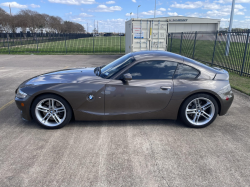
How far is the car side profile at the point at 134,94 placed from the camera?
13.2ft

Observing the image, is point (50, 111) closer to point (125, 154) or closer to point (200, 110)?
point (125, 154)

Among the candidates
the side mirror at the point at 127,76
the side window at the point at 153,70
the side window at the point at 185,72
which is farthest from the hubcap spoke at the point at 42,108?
the side window at the point at 185,72

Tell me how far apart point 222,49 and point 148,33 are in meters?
4.28

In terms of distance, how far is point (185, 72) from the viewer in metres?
4.29

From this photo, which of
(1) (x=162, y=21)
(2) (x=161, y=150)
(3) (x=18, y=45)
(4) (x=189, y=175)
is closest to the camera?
(4) (x=189, y=175)

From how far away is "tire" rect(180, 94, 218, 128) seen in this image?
4.22 m

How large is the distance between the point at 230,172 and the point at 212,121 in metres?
1.53

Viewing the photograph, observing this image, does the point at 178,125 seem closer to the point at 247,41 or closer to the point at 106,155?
the point at 106,155

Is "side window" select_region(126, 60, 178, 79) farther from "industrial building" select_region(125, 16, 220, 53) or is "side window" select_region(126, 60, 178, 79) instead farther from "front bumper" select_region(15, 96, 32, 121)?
"industrial building" select_region(125, 16, 220, 53)

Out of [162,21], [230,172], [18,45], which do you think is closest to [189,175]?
[230,172]

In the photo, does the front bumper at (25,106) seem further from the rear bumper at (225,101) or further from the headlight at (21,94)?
the rear bumper at (225,101)

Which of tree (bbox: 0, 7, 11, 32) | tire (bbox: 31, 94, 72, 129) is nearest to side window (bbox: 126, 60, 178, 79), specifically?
tire (bbox: 31, 94, 72, 129)

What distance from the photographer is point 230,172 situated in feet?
9.68

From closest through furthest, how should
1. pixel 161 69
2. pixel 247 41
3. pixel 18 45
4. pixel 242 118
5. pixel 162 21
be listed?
pixel 161 69 → pixel 242 118 → pixel 247 41 → pixel 162 21 → pixel 18 45
